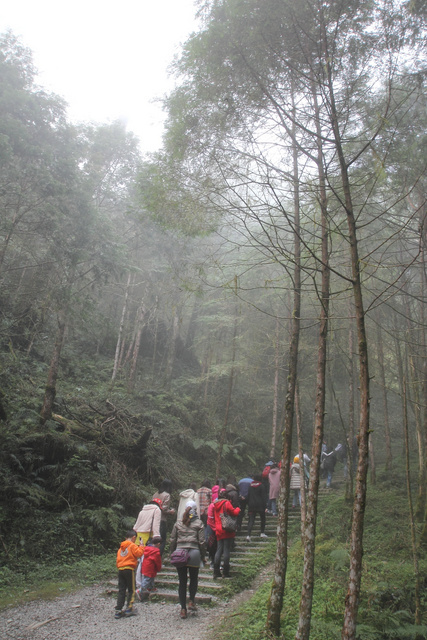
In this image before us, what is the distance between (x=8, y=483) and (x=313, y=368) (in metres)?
14.3

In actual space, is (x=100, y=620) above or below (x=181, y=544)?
below

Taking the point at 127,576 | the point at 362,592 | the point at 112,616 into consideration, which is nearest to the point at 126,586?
the point at 127,576

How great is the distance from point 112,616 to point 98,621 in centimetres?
27

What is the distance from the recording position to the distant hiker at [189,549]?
5586 mm

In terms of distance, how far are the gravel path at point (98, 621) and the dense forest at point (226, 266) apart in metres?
1.42

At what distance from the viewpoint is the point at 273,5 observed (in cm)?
530

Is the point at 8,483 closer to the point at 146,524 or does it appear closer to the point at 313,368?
the point at 146,524

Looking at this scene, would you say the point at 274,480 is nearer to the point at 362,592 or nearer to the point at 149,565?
the point at 362,592

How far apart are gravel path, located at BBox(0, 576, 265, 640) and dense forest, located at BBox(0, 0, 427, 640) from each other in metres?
1.42

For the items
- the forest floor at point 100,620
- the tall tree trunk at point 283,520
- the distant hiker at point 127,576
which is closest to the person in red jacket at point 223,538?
the forest floor at point 100,620

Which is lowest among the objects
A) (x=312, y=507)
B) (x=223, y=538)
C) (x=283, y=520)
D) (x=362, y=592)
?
(x=362, y=592)

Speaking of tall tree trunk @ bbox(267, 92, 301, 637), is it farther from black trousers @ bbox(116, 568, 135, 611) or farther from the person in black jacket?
the person in black jacket

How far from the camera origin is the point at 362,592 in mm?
5605

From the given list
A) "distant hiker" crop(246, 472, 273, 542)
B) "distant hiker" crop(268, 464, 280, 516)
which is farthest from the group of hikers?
"distant hiker" crop(268, 464, 280, 516)
